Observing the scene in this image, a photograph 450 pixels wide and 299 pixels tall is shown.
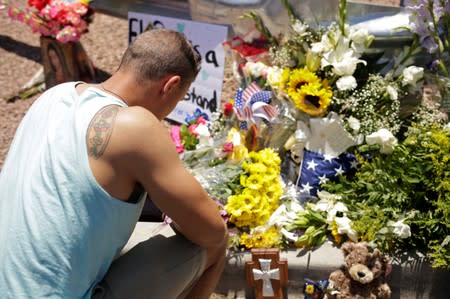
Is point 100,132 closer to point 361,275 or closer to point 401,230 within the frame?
point 361,275

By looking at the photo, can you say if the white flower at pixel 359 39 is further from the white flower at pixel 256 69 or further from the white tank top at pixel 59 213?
the white tank top at pixel 59 213

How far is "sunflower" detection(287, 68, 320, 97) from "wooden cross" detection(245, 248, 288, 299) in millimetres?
772

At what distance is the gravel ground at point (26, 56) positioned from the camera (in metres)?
4.80

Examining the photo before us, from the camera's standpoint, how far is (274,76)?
10.7ft

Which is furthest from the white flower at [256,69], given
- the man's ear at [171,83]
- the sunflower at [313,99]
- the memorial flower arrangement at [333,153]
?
the man's ear at [171,83]

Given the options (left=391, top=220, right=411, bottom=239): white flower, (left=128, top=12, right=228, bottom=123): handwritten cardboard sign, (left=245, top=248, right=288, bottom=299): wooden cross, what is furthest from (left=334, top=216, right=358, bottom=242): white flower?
(left=128, top=12, right=228, bottom=123): handwritten cardboard sign

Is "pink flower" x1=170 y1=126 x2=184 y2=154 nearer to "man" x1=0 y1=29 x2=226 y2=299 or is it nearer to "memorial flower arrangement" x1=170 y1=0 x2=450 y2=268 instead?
"memorial flower arrangement" x1=170 y1=0 x2=450 y2=268

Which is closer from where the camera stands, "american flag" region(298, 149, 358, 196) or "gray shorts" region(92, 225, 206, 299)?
"gray shorts" region(92, 225, 206, 299)

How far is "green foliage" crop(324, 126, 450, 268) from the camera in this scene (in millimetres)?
2670

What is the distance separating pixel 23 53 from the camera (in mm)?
5738

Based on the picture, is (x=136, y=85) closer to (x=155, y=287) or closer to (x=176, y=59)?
(x=176, y=59)

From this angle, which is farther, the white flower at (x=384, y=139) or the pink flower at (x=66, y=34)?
the pink flower at (x=66, y=34)

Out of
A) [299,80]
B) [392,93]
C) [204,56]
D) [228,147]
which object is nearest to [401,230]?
[392,93]

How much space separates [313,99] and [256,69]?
0.46 meters
